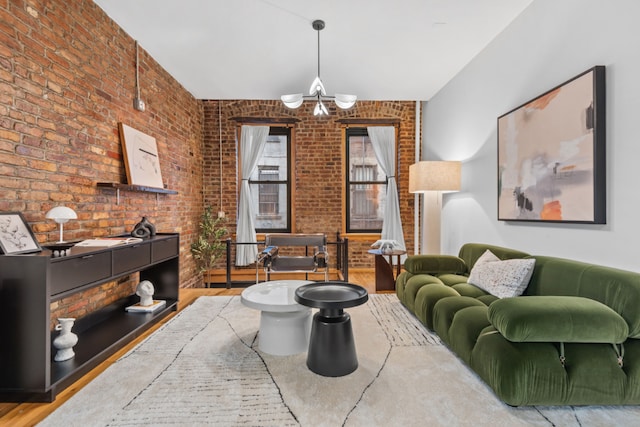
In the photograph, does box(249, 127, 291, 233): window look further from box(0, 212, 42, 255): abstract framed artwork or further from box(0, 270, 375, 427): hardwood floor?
box(0, 212, 42, 255): abstract framed artwork

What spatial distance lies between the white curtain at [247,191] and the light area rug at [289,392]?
261 centimetres

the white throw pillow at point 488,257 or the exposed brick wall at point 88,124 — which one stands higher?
the exposed brick wall at point 88,124

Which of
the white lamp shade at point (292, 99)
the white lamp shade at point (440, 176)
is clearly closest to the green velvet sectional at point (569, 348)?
the white lamp shade at point (440, 176)

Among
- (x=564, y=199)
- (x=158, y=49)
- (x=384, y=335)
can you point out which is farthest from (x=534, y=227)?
(x=158, y=49)

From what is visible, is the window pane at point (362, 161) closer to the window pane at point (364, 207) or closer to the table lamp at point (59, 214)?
the window pane at point (364, 207)

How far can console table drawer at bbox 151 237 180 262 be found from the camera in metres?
2.87

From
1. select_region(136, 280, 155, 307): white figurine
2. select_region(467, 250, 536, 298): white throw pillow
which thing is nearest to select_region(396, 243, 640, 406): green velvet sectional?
select_region(467, 250, 536, 298): white throw pillow

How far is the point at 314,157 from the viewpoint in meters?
5.34

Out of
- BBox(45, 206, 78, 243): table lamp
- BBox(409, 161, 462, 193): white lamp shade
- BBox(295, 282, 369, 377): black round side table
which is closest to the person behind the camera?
BBox(295, 282, 369, 377): black round side table

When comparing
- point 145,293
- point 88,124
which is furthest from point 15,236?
point 145,293

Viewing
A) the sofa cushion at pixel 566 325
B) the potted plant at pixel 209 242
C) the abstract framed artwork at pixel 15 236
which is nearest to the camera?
the sofa cushion at pixel 566 325

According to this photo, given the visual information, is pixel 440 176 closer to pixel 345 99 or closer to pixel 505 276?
pixel 345 99

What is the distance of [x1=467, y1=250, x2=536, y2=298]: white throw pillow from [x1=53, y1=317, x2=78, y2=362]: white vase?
292 centimetres

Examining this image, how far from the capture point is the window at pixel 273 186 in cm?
544
